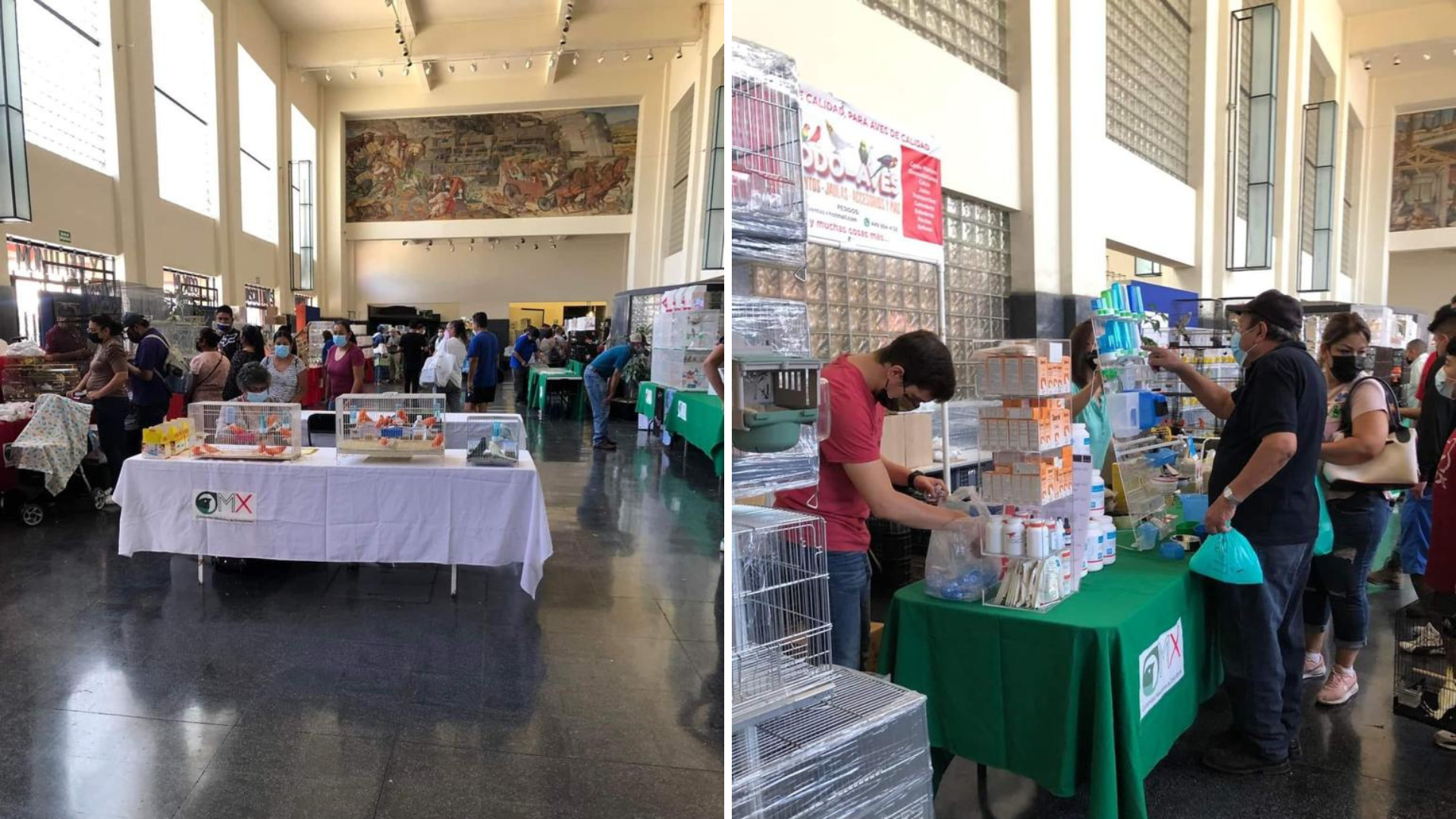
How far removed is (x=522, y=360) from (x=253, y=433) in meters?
5.92

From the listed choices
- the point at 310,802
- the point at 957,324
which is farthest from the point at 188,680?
the point at 957,324

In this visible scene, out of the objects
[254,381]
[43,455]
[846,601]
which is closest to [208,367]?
[254,381]

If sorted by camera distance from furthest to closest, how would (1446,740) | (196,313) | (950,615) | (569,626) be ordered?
(196,313) → (569,626) → (1446,740) → (950,615)

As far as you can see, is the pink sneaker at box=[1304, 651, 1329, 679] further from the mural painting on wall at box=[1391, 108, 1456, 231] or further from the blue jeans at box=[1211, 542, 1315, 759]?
the mural painting on wall at box=[1391, 108, 1456, 231]

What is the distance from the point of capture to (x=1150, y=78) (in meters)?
7.06

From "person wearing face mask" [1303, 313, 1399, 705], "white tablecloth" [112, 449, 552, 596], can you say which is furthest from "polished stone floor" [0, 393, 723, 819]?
"person wearing face mask" [1303, 313, 1399, 705]

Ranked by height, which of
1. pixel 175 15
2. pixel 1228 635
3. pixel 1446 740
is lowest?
pixel 1446 740

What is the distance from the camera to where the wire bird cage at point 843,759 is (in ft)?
3.76

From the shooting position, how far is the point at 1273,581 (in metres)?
2.01

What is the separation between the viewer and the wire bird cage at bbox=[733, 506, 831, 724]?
1.11m

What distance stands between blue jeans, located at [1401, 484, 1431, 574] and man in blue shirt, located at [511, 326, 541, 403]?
7742 millimetres

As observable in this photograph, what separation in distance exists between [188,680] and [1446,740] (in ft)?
11.9

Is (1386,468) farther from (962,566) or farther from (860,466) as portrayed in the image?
(860,466)

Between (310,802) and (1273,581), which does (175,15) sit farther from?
(1273,581)
